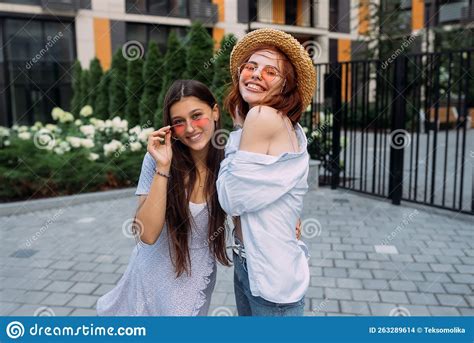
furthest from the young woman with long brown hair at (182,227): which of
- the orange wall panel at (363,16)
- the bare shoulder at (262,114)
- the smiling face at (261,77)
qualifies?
the orange wall panel at (363,16)

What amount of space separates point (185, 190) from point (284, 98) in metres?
0.59

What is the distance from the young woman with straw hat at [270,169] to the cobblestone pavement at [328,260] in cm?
207

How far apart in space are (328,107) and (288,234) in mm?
7293

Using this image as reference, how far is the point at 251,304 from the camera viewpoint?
1852 millimetres

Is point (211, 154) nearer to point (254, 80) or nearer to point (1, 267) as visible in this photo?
point (254, 80)

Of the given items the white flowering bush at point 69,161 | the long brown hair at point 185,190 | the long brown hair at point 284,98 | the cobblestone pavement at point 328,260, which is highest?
the long brown hair at point 284,98

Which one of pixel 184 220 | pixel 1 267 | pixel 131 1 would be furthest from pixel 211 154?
pixel 131 1

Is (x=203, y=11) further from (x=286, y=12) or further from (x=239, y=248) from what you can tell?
(x=239, y=248)

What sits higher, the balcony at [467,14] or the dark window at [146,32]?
the balcony at [467,14]

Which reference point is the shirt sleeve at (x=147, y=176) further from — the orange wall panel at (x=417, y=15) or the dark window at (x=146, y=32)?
the orange wall panel at (x=417, y=15)

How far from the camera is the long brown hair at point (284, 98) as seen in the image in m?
1.68

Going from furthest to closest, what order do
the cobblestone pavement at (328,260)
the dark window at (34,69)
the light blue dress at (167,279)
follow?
the dark window at (34,69) → the cobblestone pavement at (328,260) → the light blue dress at (167,279)

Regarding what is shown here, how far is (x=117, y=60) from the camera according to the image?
14453mm

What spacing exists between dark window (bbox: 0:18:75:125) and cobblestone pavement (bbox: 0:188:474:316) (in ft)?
49.8
